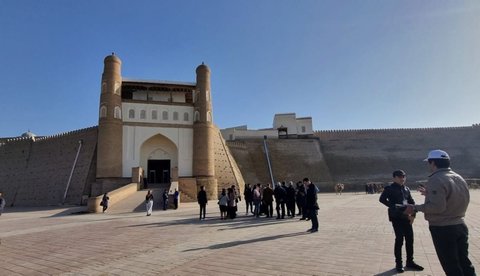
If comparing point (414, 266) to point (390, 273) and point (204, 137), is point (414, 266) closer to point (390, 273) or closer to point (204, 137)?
point (390, 273)

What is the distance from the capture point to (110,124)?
27844 mm

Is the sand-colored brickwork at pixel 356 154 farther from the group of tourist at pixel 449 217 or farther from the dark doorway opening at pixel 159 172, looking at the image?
the group of tourist at pixel 449 217

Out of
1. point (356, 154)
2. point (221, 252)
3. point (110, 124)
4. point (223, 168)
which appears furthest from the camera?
point (356, 154)

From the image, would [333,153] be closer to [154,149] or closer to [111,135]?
[154,149]

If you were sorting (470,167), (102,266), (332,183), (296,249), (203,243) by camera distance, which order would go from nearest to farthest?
(102,266) < (296,249) < (203,243) < (332,183) < (470,167)

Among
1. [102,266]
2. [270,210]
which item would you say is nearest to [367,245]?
[102,266]

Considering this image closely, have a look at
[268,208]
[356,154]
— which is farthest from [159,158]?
[356,154]

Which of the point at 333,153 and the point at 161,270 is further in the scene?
the point at 333,153

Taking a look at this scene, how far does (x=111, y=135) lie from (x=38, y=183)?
10.4 metres

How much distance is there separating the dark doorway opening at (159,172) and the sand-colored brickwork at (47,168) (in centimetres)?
512

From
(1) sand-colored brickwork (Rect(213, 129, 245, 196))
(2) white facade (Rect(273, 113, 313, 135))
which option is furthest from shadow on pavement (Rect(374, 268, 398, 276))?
(2) white facade (Rect(273, 113, 313, 135))

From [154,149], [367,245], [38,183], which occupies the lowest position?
[367,245]

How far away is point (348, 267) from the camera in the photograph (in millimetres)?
4617

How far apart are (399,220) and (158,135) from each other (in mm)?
27630
